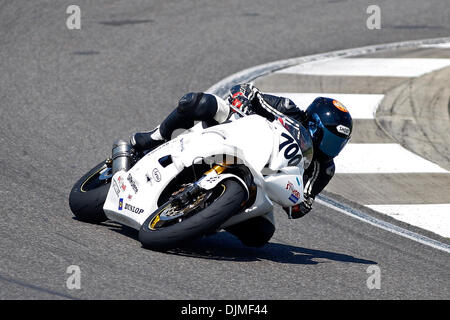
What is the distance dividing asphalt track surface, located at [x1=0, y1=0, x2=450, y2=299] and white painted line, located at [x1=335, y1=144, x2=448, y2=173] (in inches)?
50.8

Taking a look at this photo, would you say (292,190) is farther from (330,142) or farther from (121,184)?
(121,184)

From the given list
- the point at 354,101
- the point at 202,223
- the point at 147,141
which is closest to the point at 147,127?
the point at 354,101

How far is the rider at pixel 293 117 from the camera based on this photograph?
6055 millimetres

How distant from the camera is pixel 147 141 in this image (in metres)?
6.50

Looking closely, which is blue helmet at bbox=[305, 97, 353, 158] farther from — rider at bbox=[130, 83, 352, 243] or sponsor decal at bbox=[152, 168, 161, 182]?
sponsor decal at bbox=[152, 168, 161, 182]

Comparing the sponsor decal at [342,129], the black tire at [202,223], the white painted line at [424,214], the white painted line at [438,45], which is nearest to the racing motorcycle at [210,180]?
the black tire at [202,223]

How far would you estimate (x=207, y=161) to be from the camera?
19.4ft

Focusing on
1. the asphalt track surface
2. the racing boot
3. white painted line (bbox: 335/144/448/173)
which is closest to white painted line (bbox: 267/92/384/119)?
white painted line (bbox: 335/144/448/173)

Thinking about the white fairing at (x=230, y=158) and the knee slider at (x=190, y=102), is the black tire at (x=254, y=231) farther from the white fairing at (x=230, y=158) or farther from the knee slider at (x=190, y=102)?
the knee slider at (x=190, y=102)

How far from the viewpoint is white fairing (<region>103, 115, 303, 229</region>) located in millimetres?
5898

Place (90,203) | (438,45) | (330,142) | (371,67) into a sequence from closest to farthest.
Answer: (330,142) < (90,203) < (371,67) < (438,45)

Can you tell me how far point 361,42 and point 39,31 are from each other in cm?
465

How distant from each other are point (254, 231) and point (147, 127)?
338 centimetres
